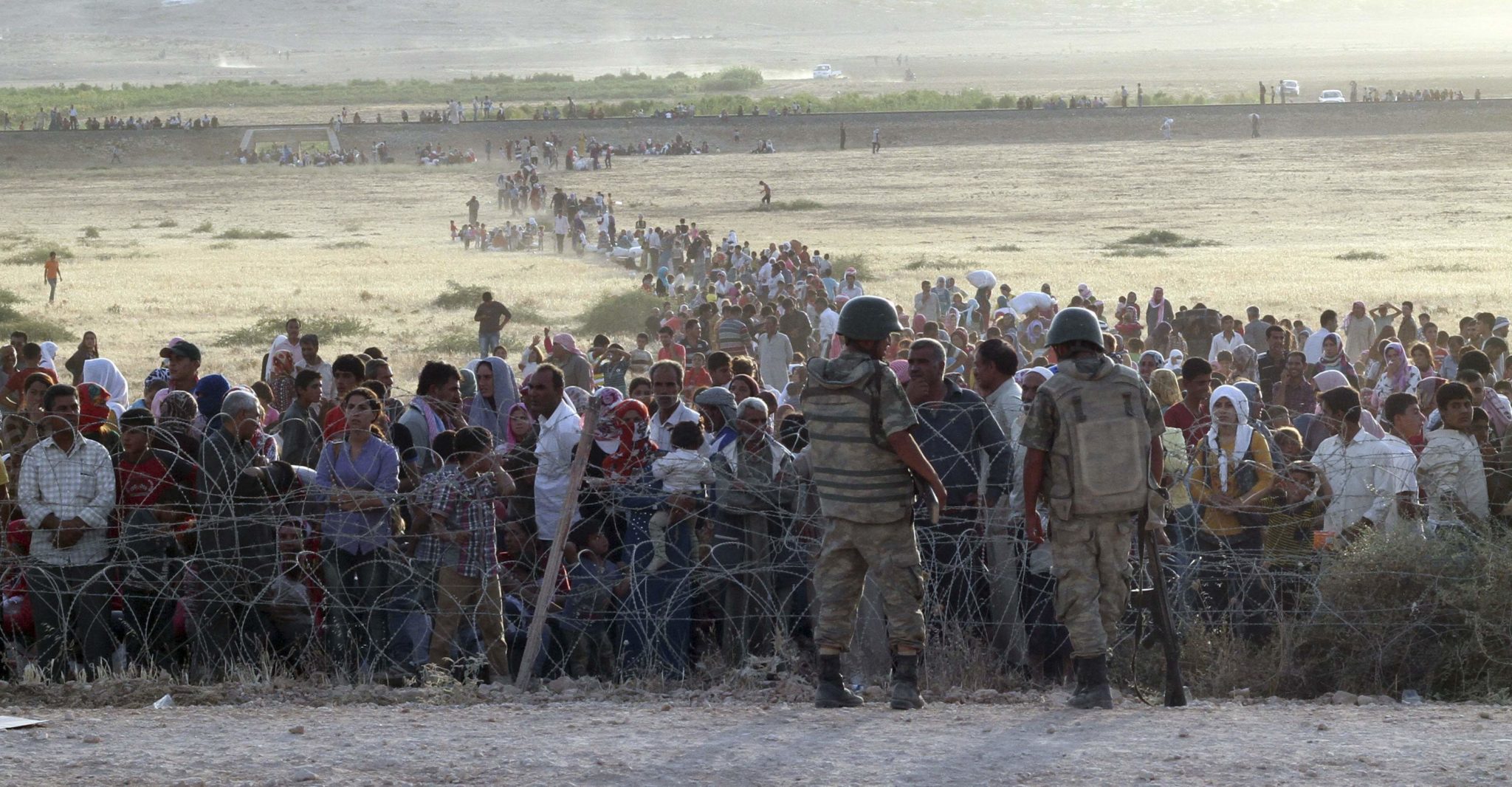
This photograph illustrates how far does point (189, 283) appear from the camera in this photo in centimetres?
3359

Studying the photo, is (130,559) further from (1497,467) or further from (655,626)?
(1497,467)

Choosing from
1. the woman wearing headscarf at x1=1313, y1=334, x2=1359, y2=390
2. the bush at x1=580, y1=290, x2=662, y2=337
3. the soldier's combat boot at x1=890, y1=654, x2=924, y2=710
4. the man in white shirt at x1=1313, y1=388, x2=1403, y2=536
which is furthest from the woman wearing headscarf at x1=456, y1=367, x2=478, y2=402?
the bush at x1=580, y1=290, x2=662, y2=337

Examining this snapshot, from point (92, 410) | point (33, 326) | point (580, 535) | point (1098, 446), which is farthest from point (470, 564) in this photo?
point (33, 326)

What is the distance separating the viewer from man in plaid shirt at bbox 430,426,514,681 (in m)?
6.71

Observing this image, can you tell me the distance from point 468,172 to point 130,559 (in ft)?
198

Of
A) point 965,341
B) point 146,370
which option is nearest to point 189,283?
point 146,370

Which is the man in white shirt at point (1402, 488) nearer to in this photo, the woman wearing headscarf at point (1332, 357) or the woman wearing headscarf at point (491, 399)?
the woman wearing headscarf at point (491, 399)

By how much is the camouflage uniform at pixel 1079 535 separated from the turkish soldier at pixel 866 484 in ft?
1.36

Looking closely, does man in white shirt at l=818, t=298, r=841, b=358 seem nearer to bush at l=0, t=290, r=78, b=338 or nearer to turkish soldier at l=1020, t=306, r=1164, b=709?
turkish soldier at l=1020, t=306, r=1164, b=709

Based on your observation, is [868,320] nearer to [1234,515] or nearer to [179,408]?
[1234,515]

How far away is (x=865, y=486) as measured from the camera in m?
5.68

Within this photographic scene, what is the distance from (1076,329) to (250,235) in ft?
144

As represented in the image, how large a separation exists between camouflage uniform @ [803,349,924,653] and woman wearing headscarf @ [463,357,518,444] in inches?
165

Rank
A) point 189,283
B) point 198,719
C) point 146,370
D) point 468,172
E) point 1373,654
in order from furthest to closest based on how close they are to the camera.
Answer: point 468,172
point 189,283
point 146,370
point 1373,654
point 198,719
